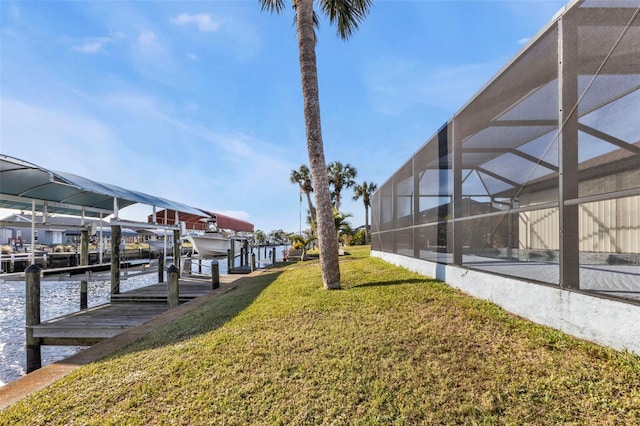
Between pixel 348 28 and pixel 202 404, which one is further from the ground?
pixel 348 28

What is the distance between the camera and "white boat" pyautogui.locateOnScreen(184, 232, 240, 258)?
21219 millimetres

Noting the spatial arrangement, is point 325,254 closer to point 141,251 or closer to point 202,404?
point 202,404

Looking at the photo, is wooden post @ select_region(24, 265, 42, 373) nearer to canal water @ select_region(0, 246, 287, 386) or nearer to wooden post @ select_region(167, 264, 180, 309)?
canal water @ select_region(0, 246, 287, 386)

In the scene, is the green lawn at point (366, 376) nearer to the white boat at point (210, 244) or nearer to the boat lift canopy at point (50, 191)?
the boat lift canopy at point (50, 191)

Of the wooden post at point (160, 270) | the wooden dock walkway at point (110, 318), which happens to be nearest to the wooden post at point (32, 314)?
the wooden dock walkway at point (110, 318)

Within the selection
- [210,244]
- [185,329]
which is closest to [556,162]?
[185,329]

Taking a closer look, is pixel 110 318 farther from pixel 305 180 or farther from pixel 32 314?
pixel 305 180

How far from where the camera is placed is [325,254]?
6.53 metres

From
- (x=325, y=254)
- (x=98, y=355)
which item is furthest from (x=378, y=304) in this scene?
(x=98, y=355)

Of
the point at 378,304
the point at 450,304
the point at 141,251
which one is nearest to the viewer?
the point at 450,304

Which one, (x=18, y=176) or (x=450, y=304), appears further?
(x=18, y=176)

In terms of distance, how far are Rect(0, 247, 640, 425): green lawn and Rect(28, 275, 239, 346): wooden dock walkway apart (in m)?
2.81

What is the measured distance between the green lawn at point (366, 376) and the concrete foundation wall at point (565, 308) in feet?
0.41

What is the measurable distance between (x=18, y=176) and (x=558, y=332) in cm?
1170
